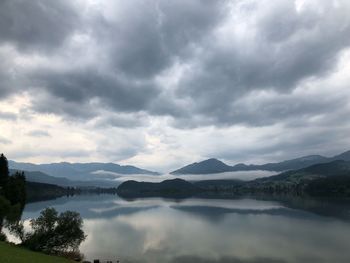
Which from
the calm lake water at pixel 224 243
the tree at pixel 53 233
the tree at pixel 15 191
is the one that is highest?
the tree at pixel 15 191

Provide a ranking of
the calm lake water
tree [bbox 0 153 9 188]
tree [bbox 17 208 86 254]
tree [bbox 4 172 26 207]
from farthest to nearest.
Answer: tree [bbox 0 153 9 188], tree [bbox 4 172 26 207], the calm lake water, tree [bbox 17 208 86 254]

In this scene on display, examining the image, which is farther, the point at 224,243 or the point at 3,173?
the point at 3,173

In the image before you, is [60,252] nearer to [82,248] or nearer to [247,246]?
[82,248]

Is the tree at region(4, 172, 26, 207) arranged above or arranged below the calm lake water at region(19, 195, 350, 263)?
above

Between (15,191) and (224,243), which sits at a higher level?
(15,191)

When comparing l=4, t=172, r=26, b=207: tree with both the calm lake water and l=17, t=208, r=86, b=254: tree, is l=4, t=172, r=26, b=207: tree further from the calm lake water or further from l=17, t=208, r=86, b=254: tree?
l=17, t=208, r=86, b=254: tree

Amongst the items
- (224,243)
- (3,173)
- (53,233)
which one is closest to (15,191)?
(3,173)

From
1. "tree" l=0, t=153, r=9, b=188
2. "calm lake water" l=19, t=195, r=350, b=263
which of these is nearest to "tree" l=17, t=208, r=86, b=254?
"calm lake water" l=19, t=195, r=350, b=263

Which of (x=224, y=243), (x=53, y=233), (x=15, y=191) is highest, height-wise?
(x=15, y=191)

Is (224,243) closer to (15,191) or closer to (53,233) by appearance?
(53,233)

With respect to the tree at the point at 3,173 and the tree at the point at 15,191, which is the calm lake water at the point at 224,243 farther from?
the tree at the point at 3,173

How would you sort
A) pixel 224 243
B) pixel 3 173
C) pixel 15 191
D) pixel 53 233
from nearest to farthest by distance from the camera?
pixel 53 233 < pixel 224 243 < pixel 15 191 < pixel 3 173

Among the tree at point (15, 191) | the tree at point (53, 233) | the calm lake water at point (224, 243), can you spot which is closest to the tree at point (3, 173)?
the tree at point (15, 191)

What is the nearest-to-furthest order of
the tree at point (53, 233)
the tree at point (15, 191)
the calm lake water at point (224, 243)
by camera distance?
the tree at point (53, 233) → the calm lake water at point (224, 243) → the tree at point (15, 191)
